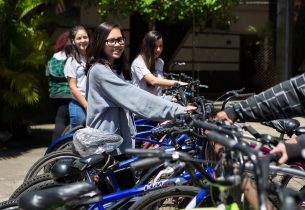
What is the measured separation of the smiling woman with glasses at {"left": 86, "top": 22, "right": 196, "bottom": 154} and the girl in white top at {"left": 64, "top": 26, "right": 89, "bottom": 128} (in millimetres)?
2076

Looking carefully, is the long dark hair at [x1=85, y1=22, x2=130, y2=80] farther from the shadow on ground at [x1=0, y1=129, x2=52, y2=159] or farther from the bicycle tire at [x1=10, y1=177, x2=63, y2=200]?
the shadow on ground at [x1=0, y1=129, x2=52, y2=159]

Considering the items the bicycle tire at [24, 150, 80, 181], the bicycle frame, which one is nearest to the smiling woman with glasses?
the bicycle frame

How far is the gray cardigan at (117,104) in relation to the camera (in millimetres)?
3742

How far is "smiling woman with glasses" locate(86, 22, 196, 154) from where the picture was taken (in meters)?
3.76

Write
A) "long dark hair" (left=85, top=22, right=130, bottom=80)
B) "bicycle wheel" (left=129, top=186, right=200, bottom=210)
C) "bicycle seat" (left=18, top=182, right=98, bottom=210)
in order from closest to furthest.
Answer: "bicycle seat" (left=18, top=182, right=98, bottom=210) < "bicycle wheel" (left=129, top=186, right=200, bottom=210) < "long dark hair" (left=85, top=22, right=130, bottom=80)

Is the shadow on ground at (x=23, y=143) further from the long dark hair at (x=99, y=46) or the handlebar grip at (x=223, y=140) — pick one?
the handlebar grip at (x=223, y=140)

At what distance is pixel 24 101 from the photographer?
27.8 ft

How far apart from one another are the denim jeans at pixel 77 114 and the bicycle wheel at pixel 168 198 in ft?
9.67

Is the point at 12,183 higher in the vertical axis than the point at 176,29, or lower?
lower

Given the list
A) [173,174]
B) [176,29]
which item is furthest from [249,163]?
[176,29]

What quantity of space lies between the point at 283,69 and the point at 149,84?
5.55m

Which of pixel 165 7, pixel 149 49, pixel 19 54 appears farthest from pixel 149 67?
pixel 165 7

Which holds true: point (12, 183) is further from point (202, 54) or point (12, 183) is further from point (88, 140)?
point (202, 54)

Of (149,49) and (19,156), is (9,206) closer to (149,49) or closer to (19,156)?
(149,49)
